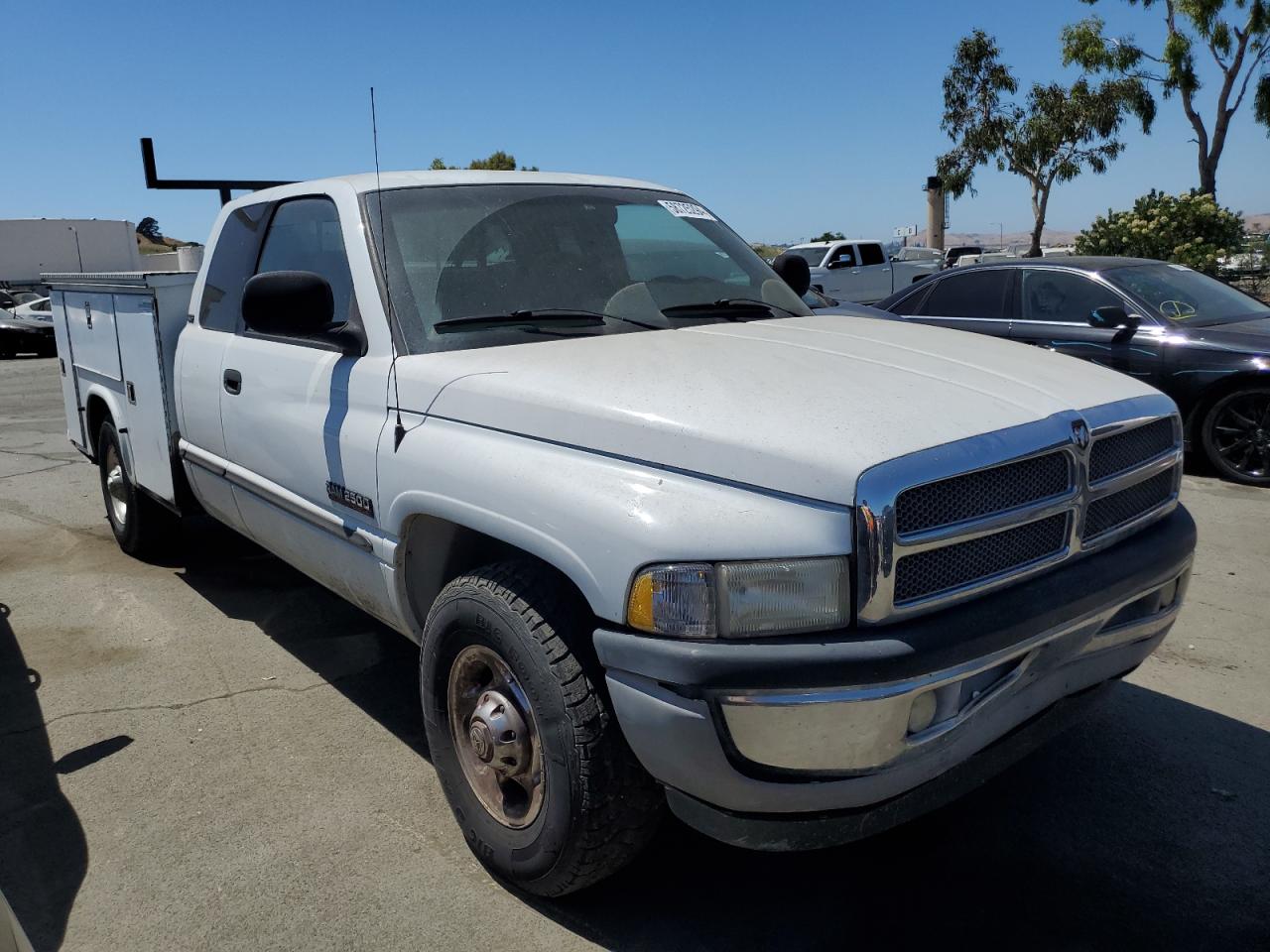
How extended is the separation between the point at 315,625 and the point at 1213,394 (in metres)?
6.28

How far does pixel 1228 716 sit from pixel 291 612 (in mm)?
4108

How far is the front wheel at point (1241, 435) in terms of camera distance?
714 cm

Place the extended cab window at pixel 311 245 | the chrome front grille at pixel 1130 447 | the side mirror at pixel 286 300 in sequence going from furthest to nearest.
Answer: the extended cab window at pixel 311 245 → the side mirror at pixel 286 300 → the chrome front grille at pixel 1130 447

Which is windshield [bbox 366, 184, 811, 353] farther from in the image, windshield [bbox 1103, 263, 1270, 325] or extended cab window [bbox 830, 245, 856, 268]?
extended cab window [bbox 830, 245, 856, 268]

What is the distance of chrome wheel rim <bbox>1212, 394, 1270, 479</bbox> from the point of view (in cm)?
714

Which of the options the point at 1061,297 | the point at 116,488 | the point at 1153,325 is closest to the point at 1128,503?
the point at 116,488

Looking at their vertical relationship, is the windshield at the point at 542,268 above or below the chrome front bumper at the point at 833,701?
above

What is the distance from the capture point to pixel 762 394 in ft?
8.00

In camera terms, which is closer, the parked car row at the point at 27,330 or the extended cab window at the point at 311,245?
the extended cab window at the point at 311,245

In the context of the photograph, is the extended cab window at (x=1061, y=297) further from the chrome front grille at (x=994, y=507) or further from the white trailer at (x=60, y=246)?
the white trailer at (x=60, y=246)

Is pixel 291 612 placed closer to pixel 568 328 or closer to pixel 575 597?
pixel 568 328

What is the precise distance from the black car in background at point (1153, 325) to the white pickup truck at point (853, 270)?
1344cm

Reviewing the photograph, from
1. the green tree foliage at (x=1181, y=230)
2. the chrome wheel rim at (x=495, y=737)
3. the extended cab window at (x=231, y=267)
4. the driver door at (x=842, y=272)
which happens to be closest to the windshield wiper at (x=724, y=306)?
the chrome wheel rim at (x=495, y=737)

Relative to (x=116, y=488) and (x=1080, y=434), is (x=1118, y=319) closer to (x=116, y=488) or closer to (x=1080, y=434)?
(x=1080, y=434)
